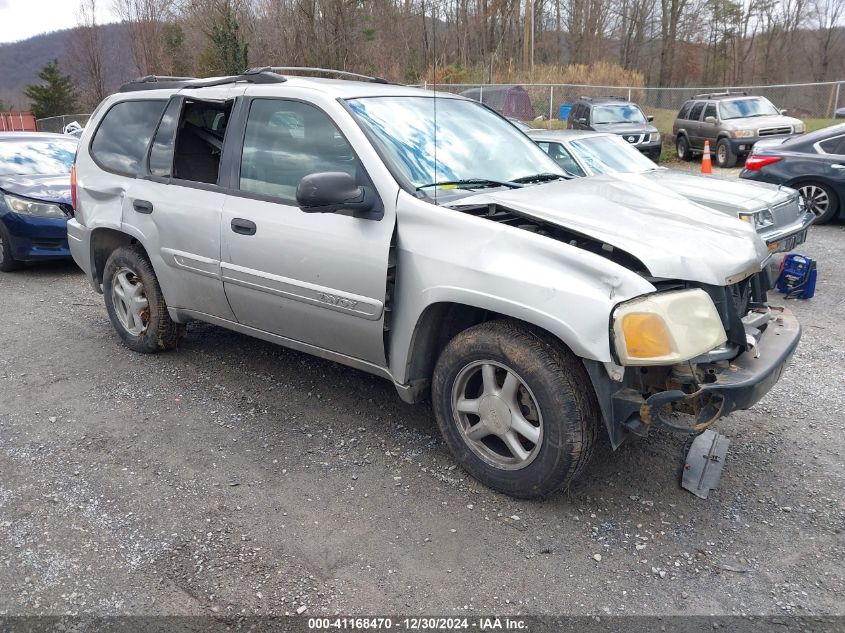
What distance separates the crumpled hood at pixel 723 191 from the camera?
6680mm

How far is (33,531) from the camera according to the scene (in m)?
3.12

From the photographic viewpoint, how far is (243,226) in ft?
13.2

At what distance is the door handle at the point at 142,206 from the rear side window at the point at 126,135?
0.80 ft

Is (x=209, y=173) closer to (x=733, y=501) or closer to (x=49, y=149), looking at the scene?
(x=733, y=501)

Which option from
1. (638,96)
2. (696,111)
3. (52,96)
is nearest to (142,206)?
(696,111)

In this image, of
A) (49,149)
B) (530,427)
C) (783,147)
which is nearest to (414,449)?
(530,427)

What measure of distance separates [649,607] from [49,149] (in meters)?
9.27

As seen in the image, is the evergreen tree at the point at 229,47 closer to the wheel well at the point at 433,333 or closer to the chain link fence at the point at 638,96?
the chain link fence at the point at 638,96

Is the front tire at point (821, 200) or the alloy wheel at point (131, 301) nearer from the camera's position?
the alloy wheel at point (131, 301)

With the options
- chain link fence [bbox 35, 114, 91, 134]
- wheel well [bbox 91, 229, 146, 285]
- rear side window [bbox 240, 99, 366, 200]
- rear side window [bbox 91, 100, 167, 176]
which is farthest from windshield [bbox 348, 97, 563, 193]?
chain link fence [bbox 35, 114, 91, 134]

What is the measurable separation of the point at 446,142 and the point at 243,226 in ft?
4.10

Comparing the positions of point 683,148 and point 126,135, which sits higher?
point 126,135

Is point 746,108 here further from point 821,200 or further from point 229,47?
point 229,47

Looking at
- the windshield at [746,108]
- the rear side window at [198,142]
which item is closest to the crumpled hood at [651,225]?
the rear side window at [198,142]
